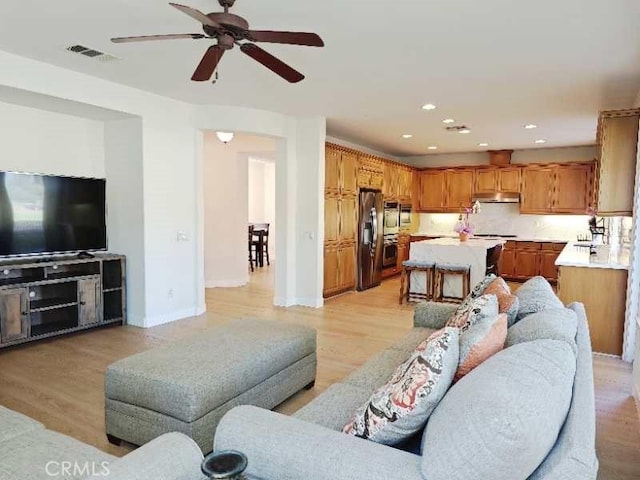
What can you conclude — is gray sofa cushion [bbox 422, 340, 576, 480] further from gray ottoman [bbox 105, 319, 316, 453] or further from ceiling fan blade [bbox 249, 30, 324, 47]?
ceiling fan blade [bbox 249, 30, 324, 47]

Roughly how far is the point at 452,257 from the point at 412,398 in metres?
5.21

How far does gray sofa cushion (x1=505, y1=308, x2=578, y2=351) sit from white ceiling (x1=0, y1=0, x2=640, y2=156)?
1926 mm

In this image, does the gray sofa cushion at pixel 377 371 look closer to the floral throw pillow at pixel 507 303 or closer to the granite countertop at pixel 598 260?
the floral throw pillow at pixel 507 303

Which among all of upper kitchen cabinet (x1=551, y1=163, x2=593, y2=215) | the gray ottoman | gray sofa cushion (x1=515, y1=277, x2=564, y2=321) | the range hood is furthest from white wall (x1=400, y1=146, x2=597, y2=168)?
the gray ottoman

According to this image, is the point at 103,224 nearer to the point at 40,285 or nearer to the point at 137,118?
the point at 40,285

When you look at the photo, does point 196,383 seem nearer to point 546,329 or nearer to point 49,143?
point 546,329

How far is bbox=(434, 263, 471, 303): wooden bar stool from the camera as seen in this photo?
6.17 metres

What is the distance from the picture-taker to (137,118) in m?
4.87

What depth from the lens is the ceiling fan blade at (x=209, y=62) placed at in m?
2.73

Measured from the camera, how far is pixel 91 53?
12.1ft

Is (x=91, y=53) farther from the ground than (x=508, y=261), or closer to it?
farther from the ground

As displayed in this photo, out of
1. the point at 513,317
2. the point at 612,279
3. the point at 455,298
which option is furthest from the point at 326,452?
the point at 455,298

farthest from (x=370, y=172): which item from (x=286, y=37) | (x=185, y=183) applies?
(x=286, y=37)

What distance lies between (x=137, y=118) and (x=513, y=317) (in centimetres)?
434
